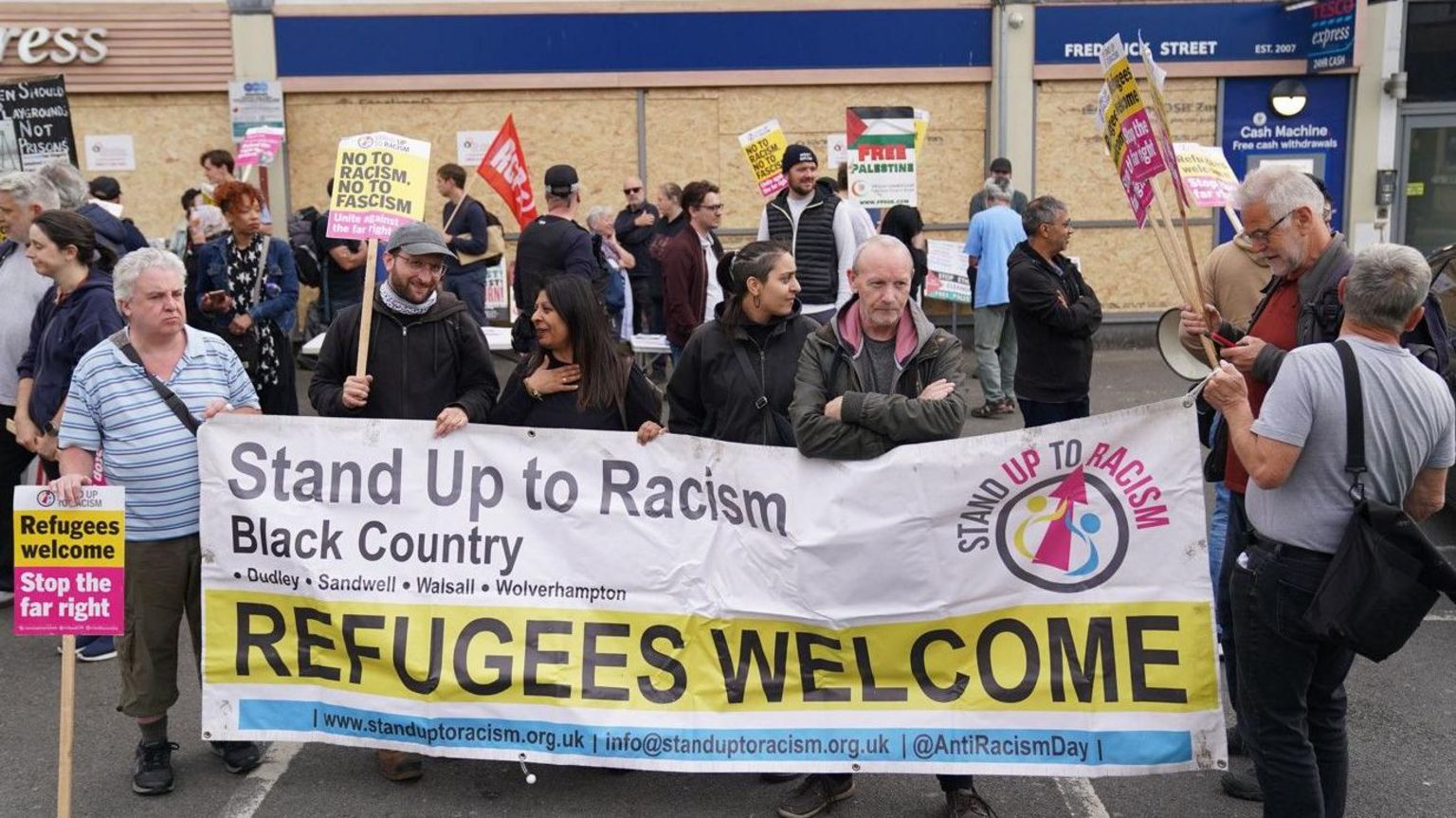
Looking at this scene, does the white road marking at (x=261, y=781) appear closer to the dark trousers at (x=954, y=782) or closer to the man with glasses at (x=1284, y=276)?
the dark trousers at (x=954, y=782)

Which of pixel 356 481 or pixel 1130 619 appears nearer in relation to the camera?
pixel 1130 619

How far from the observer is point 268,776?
5.18 meters

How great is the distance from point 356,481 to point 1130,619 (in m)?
2.70

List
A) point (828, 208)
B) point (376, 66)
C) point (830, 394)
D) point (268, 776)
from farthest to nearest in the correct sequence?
point (376, 66), point (828, 208), point (268, 776), point (830, 394)

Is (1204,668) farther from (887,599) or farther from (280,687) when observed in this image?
(280,687)

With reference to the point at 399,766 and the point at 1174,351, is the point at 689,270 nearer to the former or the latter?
the point at 1174,351

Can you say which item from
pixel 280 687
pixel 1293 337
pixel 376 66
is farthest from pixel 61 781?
pixel 376 66

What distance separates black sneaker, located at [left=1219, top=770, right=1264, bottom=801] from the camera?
484cm

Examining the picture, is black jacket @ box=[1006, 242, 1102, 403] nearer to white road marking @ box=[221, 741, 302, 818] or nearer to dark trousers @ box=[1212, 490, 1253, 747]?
dark trousers @ box=[1212, 490, 1253, 747]

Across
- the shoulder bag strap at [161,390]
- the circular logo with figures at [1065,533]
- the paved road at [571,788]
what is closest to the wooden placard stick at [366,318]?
the shoulder bag strap at [161,390]

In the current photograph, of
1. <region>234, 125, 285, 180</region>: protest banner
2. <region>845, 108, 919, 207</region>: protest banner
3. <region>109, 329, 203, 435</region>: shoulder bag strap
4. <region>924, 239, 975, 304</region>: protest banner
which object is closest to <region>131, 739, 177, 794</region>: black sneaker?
<region>109, 329, 203, 435</region>: shoulder bag strap

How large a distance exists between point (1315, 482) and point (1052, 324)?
316cm

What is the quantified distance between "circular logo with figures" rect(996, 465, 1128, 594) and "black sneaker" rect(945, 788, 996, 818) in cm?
76

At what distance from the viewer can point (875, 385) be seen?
4.77 m
